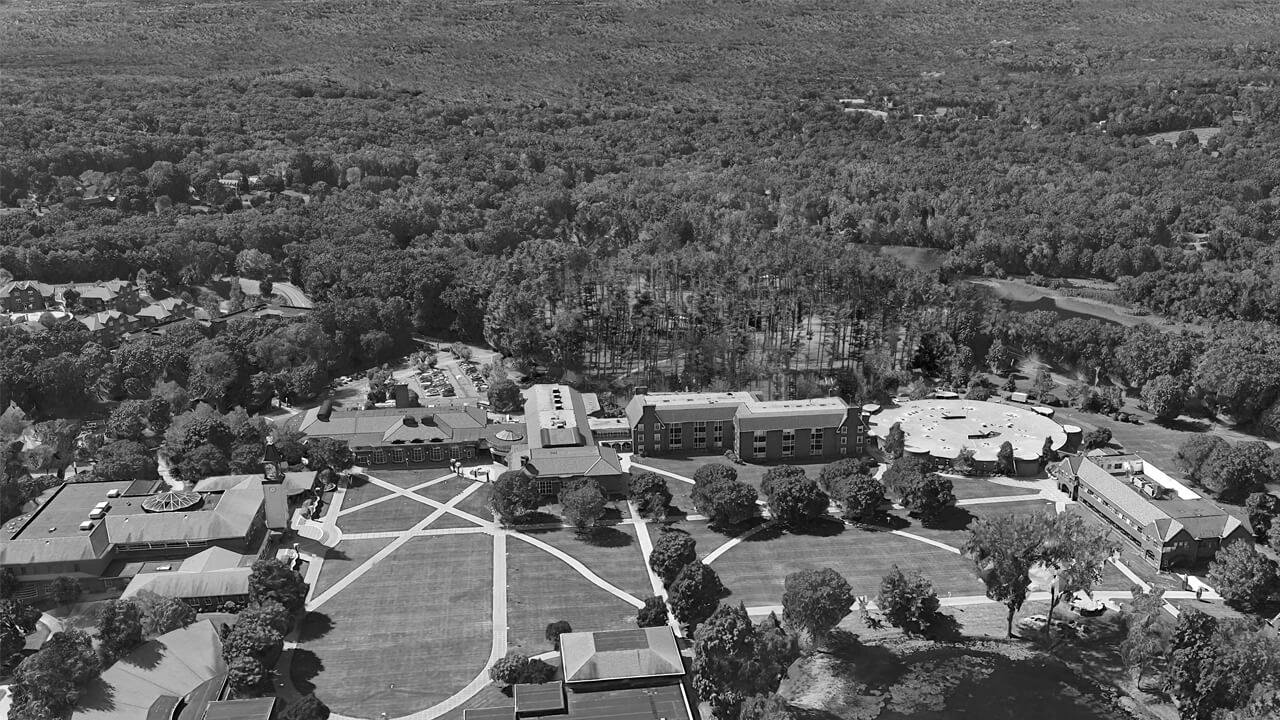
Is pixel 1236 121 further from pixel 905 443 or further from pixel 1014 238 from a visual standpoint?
pixel 905 443

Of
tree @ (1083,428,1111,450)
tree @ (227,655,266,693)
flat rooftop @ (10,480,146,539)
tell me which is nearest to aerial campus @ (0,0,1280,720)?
tree @ (227,655,266,693)

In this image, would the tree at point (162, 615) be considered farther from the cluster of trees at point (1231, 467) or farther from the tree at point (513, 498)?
the cluster of trees at point (1231, 467)

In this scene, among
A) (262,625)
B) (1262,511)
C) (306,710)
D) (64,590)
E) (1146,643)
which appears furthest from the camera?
(1262,511)

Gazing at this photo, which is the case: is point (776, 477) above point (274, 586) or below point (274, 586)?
below

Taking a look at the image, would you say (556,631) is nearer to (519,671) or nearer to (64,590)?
(519,671)

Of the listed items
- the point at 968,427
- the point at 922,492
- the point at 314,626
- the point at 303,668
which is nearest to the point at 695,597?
the point at 922,492

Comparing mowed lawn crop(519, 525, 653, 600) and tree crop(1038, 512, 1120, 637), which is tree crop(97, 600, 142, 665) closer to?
mowed lawn crop(519, 525, 653, 600)
